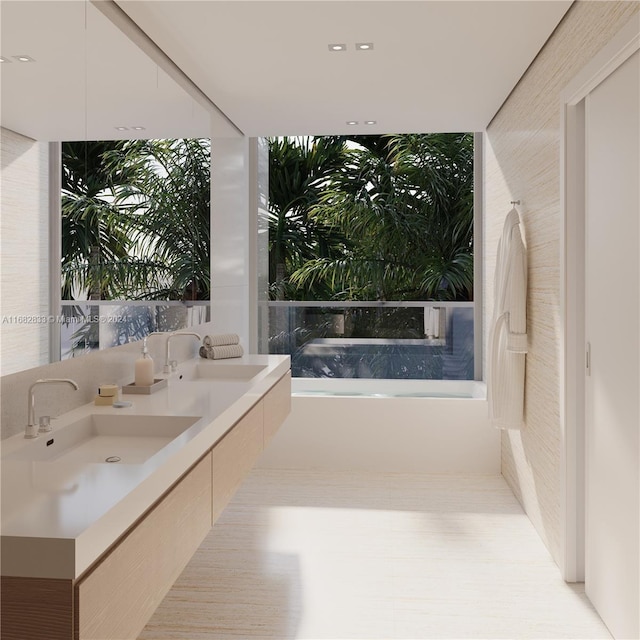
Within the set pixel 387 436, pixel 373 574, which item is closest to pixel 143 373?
pixel 373 574

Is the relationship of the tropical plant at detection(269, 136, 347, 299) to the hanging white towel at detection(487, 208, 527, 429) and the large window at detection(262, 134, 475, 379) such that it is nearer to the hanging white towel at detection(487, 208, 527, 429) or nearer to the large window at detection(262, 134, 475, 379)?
the large window at detection(262, 134, 475, 379)

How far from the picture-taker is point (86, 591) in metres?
1.22

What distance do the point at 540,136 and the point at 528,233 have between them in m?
0.54

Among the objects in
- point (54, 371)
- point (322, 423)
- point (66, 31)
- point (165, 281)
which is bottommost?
point (322, 423)

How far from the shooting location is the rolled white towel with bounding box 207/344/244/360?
12.0 ft

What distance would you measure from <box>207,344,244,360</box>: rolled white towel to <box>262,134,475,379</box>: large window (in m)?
1.48

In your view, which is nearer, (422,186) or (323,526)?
(323,526)

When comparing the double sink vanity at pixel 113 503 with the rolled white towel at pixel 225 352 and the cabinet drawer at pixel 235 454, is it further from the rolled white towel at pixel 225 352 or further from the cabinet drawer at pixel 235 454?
the rolled white towel at pixel 225 352

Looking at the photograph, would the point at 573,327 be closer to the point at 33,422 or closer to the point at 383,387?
the point at 33,422

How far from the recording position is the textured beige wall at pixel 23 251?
1885 mm

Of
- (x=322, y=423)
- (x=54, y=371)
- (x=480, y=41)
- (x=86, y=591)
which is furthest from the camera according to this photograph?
(x=322, y=423)

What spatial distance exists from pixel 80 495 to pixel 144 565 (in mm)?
250

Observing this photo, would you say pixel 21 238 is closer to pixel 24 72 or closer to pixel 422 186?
pixel 24 72

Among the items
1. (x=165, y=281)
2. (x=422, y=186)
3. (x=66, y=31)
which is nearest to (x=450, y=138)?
(x=422, y=186)
